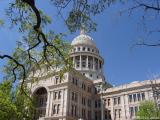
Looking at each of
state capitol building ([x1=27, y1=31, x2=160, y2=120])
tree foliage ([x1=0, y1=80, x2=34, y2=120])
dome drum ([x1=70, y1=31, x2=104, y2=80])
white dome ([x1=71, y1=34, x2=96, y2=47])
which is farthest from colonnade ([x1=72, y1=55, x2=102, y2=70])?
tree foliage ([x1=0, y1=80, x2=34, y2=120])

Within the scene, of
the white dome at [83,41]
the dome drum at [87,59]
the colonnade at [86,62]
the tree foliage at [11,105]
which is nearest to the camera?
the tree foliage at [11,105]

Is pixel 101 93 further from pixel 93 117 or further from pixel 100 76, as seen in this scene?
pixel 100 76

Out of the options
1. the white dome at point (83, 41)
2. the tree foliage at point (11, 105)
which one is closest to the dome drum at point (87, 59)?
the white dome at point (83, 41)

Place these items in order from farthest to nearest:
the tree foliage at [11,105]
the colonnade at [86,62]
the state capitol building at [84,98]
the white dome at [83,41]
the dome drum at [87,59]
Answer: the white dome at [83,41] → the colonnade at [86,62] → the dome drum at [87,59] → the state capitol building at [84,98] → the tree foliage at [11,105]

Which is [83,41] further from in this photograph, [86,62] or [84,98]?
[84,98]

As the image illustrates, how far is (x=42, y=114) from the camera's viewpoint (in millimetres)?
58594

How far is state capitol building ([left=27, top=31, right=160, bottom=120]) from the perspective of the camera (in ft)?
183

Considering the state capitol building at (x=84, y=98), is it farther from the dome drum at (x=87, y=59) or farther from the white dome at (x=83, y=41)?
the white dome at (x=83, y=41)

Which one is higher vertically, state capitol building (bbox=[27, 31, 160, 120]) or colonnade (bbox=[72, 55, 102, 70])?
colonnade (bbox=[72, 55, 102, 70])

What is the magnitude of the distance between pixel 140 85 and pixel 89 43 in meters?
33.0

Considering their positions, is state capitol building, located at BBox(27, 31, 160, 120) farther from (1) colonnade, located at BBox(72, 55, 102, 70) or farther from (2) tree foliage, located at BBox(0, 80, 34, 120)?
(2) tree foliage, located at BBox(0, 80, 34, 120)

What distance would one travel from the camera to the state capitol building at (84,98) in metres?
55.8

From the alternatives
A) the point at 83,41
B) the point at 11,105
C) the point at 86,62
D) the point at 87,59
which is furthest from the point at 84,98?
the point at 11,105

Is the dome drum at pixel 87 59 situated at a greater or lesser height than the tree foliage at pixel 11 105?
greater
